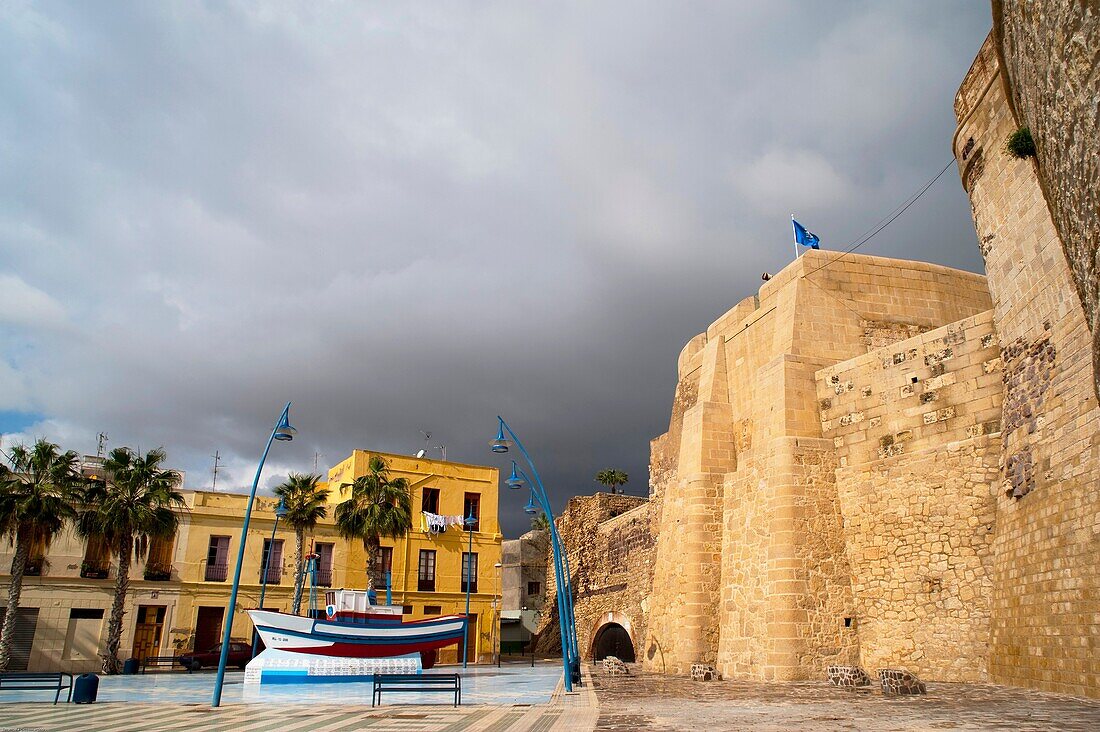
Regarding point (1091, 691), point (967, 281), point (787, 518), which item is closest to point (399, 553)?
point (787, 518)

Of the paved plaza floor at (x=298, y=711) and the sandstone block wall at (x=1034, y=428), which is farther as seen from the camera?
the sandstone block wall at (x=1034, y=428)

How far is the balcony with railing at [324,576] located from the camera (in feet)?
91.2

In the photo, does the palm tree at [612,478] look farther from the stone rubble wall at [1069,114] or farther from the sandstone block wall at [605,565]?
the stone rubble wall at [1069,114]

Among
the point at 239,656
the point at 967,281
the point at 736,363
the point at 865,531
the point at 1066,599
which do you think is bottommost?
the point at 239,656

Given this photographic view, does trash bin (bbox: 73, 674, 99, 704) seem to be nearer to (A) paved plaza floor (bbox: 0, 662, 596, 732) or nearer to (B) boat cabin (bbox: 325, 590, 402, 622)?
(A) paved plaza floor (bbox: 0, 662, 596, 732)

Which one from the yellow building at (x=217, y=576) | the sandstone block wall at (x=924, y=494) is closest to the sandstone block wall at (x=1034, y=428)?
the sandstone block wall at (x=924, y=494)

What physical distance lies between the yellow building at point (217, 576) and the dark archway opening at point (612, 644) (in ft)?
16.0

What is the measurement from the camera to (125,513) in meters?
22.4

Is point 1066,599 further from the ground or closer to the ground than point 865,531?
closer to the ground

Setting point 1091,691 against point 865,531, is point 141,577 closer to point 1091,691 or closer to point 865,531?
point 865,531

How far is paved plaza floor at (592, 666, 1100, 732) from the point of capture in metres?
7.23

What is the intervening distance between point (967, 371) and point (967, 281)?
20.5 feet

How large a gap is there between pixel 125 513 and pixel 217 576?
5161 mm

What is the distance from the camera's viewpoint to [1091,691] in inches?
333
